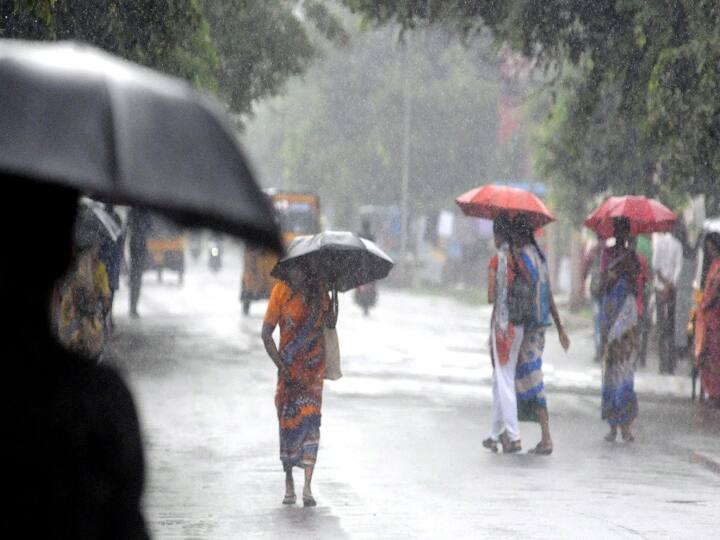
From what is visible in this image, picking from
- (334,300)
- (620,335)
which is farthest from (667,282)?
(334,300)

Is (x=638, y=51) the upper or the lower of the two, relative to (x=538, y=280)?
upper

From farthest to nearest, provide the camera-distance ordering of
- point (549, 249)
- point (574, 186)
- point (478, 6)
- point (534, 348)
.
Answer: point (549, 249) → point (574, 186) → point (478, 6) → point (534, 348)

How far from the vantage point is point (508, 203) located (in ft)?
44.5

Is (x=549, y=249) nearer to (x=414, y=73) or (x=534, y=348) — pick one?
(x=414, y=73)

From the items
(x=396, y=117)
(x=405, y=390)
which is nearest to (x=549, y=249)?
(x=396, y=117)

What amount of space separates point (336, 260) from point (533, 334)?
311 cm

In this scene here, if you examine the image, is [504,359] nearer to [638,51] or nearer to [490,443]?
[490,443]

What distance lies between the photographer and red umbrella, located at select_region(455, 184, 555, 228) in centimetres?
1353

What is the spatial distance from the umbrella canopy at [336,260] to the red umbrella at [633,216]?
5.72 meters

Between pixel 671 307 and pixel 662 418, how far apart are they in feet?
18.3

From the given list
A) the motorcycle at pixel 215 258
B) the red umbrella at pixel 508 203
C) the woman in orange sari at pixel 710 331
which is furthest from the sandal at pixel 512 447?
the motorcycle at pixel 215 258

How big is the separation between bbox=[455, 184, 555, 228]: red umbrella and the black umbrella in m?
10.6

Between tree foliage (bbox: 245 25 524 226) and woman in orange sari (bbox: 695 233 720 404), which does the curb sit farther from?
tree foliage (bbox: 245 25 524 226)

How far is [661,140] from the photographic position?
15836 millimetres
